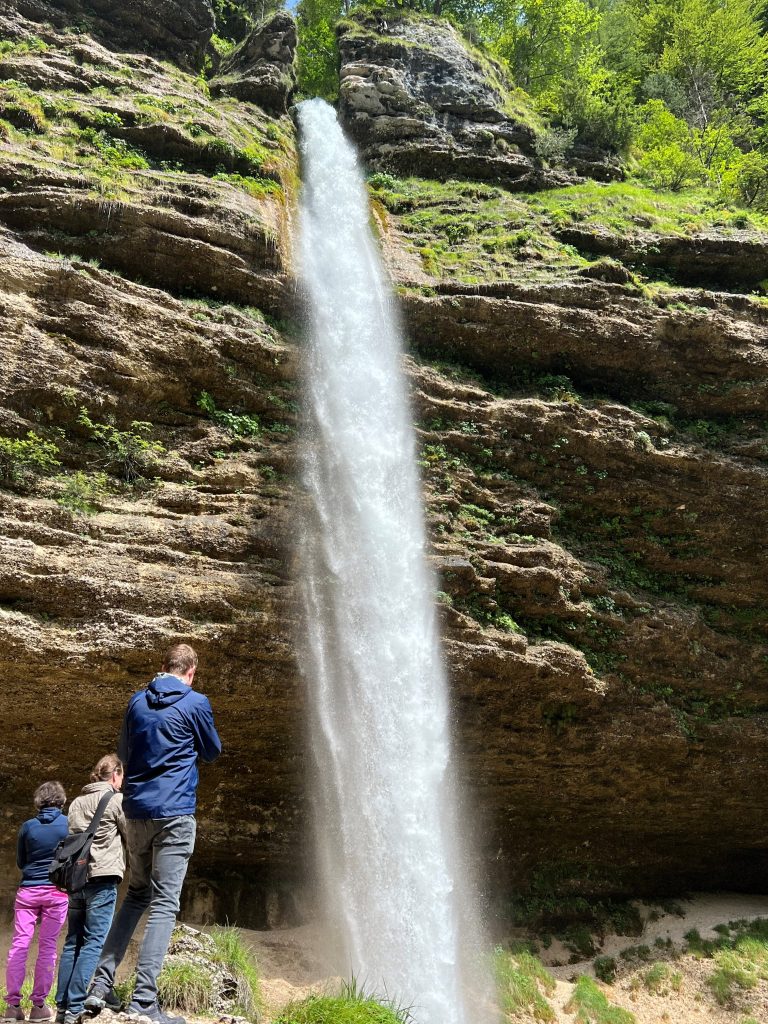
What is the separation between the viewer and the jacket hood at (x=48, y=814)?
5321 mm

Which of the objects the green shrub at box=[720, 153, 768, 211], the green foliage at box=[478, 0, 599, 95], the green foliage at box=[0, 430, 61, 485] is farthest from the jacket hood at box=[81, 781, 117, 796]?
the green foliage at box=[478, 0, 599, 95]

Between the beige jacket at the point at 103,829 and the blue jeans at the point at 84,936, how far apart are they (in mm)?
81

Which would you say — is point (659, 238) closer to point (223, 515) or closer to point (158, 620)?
point (223, 515)

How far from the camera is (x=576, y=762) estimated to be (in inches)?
→ 428

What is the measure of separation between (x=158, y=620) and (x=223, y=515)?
1.64 metres

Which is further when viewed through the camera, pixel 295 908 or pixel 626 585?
pixel 626 585

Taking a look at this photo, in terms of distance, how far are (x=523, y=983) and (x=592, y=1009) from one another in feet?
3.24

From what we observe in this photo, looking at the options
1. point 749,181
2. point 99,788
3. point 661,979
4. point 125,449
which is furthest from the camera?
point 749,181

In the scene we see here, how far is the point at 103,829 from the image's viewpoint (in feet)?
15.2

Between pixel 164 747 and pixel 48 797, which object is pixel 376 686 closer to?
pixel 48 797

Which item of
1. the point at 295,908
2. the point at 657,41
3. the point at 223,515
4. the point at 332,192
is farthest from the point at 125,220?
the point at 657,41

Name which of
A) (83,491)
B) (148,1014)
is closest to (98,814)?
(148,1014)

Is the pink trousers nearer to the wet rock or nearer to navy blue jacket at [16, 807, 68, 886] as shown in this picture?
navy blue jacket at [16, 807, 68, 886]

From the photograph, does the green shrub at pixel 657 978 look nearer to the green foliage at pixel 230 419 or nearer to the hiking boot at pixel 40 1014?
the hiking boot at pixel 40 1014
